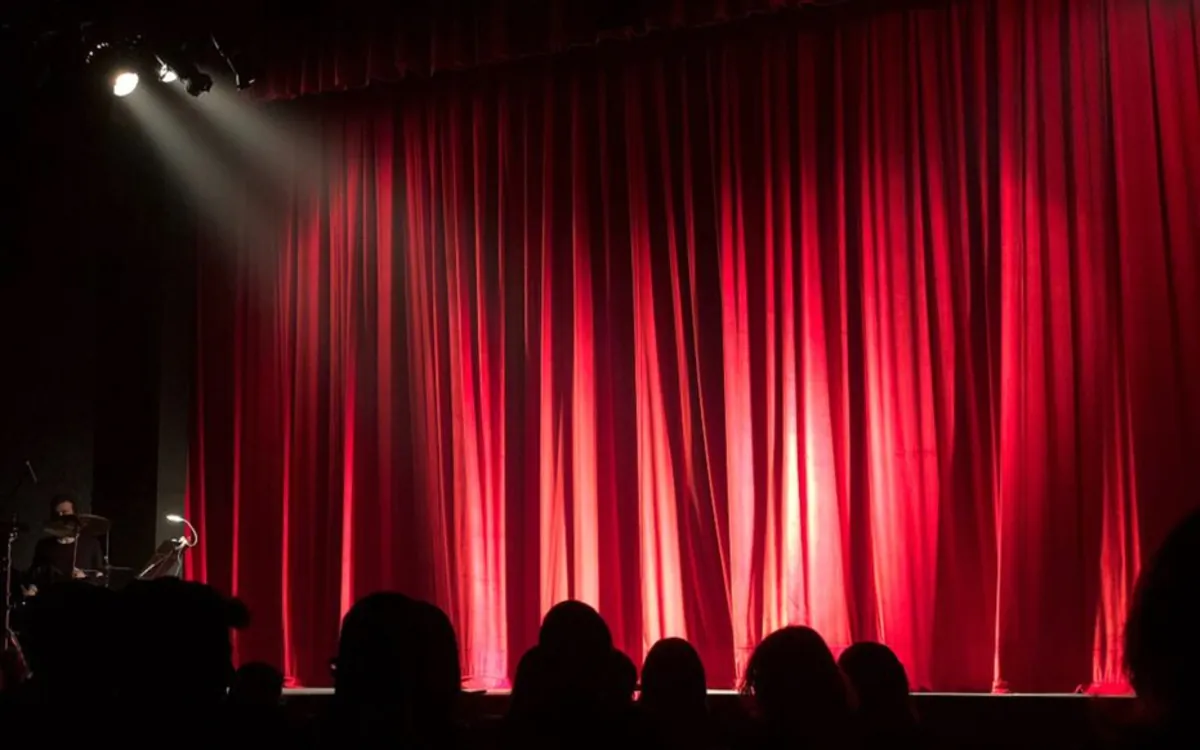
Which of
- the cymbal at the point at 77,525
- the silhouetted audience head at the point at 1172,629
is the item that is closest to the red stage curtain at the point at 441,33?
the cymbal at the point at 77,525

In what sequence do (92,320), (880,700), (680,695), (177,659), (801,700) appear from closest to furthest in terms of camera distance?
(177,659), (801,700), (880,700), (680,695), (92,320)

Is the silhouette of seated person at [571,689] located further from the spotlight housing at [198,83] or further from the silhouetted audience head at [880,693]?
the spotlight housing at [198,83]

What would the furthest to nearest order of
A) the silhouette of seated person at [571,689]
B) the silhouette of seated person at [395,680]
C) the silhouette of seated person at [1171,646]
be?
the silhouette of seated person at [571,689]
the silhouette of seated person at [395,680]
the silhouette of seated person at [1171,646]

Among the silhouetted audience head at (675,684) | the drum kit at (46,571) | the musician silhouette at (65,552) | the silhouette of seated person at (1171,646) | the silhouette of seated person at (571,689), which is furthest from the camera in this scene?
the musician silhouette at (65,552)

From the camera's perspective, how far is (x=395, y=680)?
6.58 feet

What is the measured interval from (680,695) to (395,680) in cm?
131

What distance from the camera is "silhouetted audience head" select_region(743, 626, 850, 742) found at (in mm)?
2482

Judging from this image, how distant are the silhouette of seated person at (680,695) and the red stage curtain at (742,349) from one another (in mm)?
2880

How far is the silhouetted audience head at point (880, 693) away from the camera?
281 cm

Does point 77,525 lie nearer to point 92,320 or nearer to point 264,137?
point 92,320

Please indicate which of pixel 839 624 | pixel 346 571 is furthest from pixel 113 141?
pixel 839 624

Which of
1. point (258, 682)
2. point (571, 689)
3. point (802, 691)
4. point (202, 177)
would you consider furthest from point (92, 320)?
point (802, 691)

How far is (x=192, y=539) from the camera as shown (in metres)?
7.30

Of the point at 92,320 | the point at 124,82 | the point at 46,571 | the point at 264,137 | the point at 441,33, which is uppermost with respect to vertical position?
the point at 441,33
